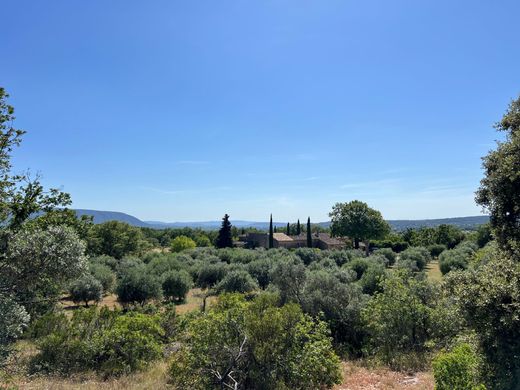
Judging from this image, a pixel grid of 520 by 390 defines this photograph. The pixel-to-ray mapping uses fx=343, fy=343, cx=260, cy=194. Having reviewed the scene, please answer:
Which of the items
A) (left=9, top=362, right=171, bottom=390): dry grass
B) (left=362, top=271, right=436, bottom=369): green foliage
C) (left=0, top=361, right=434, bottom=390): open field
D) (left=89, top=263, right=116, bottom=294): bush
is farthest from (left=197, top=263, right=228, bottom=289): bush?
(left=9, top=362, right=171, bottom=390): dry grass

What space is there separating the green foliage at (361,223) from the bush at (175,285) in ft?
124

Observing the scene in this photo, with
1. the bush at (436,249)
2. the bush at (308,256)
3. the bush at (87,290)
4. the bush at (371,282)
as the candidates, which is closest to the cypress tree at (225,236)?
the bush at (308,256)

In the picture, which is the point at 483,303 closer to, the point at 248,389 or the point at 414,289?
the point at 248,389

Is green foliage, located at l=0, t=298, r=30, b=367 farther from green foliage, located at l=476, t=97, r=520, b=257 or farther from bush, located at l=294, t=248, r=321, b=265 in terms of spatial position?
bush, located at l=294, t=248, r=321, b=265

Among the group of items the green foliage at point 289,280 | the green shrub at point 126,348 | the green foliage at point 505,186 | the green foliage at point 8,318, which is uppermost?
the green foliage at point 505,186

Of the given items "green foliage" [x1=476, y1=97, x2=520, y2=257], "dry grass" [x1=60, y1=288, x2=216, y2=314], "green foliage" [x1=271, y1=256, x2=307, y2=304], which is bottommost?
"dry grass" [x1=60, y1=288, x2=216, y2=314]

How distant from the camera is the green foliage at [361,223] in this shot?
55.8 meters

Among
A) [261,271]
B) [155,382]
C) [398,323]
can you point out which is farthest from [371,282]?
[155,382]

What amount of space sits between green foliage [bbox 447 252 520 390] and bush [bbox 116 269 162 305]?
61.6 feet

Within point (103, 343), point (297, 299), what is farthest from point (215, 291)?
point (103, 343)

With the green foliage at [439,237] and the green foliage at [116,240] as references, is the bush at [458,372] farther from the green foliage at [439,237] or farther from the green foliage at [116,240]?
the green foliage at [439,237]

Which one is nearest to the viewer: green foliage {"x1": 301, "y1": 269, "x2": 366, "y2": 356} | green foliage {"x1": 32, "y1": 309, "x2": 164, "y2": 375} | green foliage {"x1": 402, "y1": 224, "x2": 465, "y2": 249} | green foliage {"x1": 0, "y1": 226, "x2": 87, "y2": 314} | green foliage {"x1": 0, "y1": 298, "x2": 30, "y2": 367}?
green foliage {"x1": 0, "y1": 298, "x2": 30, "y2": 367}

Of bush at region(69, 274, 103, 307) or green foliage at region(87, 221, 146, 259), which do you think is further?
green foliage at region(87, 221, 146, 259)

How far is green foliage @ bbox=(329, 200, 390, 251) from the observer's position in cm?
5581
